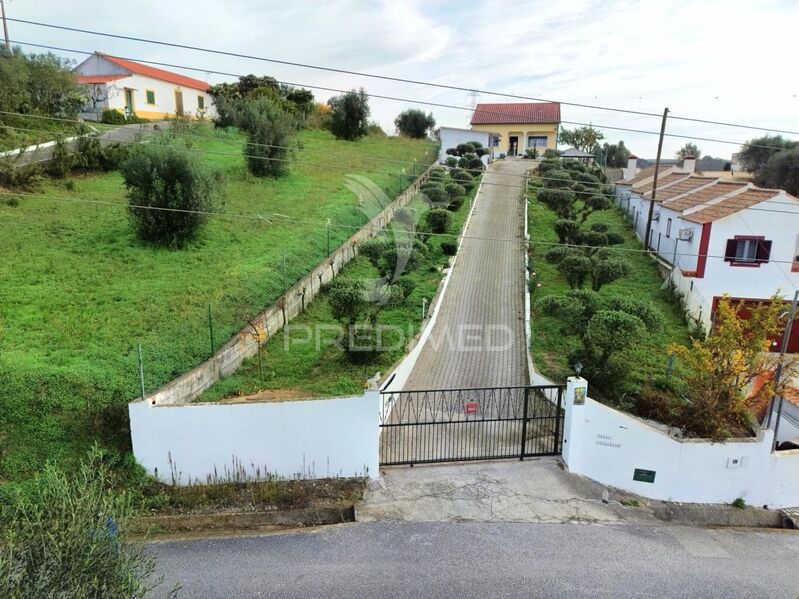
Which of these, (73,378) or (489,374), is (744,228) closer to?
(489,374)

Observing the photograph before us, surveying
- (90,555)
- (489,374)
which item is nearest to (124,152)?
(489,374)

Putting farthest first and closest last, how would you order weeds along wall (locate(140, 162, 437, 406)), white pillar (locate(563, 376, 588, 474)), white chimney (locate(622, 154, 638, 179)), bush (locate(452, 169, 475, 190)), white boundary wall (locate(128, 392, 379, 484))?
1. white chimney (locate(622, 154, 638, 179))
2. bush (locate(452, 169, 475, 190))
3. weeds along wall (locate(140, 162, 437, 406))
4. white pillar (locate(563, 376, 588, 474))
5. white boundary wall (locate(128, 392, 379, 484))

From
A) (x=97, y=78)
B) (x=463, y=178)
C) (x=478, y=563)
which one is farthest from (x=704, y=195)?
(x=97, y=78)

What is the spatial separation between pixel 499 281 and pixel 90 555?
16989 mm

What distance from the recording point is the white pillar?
9.55m

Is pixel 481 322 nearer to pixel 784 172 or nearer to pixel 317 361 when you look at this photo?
pixel 317 361

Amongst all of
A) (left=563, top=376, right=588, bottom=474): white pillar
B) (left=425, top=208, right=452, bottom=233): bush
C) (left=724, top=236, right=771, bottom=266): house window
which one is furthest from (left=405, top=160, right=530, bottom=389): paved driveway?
(left=724, top=236, right=771, bottom=266): house window

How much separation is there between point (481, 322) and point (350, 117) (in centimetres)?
2826

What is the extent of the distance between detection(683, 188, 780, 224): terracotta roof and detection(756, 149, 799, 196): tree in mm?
22647

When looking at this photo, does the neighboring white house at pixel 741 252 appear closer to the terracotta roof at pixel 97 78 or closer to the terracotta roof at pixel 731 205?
the terracotta roof at pixel 731 205

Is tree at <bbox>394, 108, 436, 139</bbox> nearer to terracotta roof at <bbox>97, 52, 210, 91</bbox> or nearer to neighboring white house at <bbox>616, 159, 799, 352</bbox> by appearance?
terracotta roof at <bbox>97, 52, 210, 91</bbox>

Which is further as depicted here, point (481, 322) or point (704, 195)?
point (704, 195)

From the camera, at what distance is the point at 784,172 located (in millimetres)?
37875

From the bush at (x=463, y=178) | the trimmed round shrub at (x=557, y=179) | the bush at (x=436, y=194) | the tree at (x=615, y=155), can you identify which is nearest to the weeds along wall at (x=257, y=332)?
the bush at (x=436, y=194)
